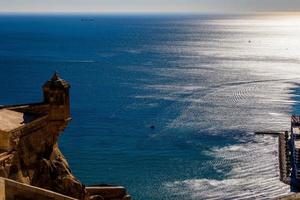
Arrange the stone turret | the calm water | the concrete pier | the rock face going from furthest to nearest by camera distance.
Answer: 1. the concrete pier
2. the calm water
3. the stone turret
4. the rock face

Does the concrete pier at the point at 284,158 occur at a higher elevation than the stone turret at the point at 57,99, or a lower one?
lower

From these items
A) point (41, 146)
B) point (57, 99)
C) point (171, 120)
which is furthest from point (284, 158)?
point (41, 146)

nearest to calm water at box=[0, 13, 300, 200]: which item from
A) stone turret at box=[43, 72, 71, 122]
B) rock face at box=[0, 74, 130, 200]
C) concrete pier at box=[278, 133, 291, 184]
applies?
concrete pier at box=[278, 133, 291, 184]

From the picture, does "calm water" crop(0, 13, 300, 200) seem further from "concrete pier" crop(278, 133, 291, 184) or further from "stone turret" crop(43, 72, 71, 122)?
"stone turret" crop(43, 72, 71, 122)

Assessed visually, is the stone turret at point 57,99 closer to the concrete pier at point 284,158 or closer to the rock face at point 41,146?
the rock face at point 41,146

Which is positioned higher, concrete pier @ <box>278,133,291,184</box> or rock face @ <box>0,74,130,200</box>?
rock face @ <box>0,74,130,200</box>

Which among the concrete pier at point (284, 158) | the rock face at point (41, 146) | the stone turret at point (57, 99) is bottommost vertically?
the concrete pier at point (284, 158)

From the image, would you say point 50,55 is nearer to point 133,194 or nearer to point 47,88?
point 133,194

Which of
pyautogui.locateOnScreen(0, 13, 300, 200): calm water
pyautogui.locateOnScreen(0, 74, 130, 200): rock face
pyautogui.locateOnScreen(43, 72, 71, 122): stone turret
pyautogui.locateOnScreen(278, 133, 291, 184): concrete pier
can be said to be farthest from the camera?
pyautogui.locateOnScreen(278, 133, 291, 184): concrete pier

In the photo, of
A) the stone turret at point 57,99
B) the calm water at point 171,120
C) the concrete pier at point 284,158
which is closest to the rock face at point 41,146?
the stone turret at point 57,99

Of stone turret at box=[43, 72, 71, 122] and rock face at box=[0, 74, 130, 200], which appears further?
stone turret at box=[43, 72, 71, 122]
